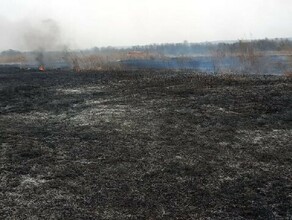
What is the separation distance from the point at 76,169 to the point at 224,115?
24.2 ft

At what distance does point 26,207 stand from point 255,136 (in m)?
7.40

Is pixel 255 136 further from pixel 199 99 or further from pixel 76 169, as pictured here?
pixel 199 99

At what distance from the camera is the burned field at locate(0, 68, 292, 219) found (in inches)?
302

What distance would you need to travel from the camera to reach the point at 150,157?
1074 cm

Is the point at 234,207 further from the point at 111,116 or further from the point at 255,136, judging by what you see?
the point at 111,116


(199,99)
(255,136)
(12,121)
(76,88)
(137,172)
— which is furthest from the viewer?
(76,88)

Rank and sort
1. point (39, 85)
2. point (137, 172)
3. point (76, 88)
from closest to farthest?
point (137, 172)
point (76, 88)
point (39, 85)

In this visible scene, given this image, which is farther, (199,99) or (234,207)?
(199,99)

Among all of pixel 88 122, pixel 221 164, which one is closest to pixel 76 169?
pixel 221 164

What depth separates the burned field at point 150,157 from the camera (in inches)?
302

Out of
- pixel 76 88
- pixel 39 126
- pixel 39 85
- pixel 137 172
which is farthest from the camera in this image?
pixel 39 85

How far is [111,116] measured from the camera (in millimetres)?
16266

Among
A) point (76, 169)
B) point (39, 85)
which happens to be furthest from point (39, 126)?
point (39, 85)

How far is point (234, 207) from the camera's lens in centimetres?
749
